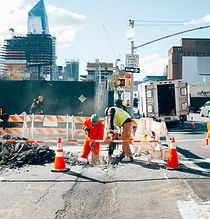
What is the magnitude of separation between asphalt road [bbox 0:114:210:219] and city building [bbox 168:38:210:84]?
9681 centimetres

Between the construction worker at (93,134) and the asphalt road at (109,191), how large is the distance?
644 mm

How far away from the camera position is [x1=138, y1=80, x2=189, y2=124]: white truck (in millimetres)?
19781

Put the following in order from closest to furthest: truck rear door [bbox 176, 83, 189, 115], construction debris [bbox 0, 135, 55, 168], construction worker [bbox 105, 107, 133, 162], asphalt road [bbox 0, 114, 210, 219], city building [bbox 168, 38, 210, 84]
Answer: asphalt road [bbox 0, 114, 210, 219]
construction debris [bbox 0, 135, 55, 168]
construction worker [bbox 105, 107, 133, 162]
truck rear door [bbox 176, 83, 189, 115]
city building [bbox 168, 38, 210, 84]

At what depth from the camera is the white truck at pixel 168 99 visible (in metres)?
19.8

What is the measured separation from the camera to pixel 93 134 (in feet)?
32.9

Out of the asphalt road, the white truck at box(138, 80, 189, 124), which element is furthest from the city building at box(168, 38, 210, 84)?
the asphalt road

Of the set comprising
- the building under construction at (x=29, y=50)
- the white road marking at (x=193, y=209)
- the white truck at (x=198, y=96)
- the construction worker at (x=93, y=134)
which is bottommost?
the white road marking at (x=193, y=209)

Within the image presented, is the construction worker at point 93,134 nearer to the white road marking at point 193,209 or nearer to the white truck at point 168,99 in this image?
the white road marking at point 193,209

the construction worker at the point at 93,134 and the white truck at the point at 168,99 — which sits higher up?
the white truck at the point at 168,99

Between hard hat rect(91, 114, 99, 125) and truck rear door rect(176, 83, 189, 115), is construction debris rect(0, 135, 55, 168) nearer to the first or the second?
hard hat rect(91, 114, 99, 125)

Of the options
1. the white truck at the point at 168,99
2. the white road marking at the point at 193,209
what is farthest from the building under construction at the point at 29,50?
the white road marking at the point at 193,209

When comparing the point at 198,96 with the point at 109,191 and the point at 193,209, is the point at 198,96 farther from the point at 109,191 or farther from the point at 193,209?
the point at 193,209

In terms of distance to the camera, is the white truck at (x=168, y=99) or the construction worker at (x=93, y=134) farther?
the white truck at (x=168, y=99)

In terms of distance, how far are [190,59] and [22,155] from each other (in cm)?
9953
